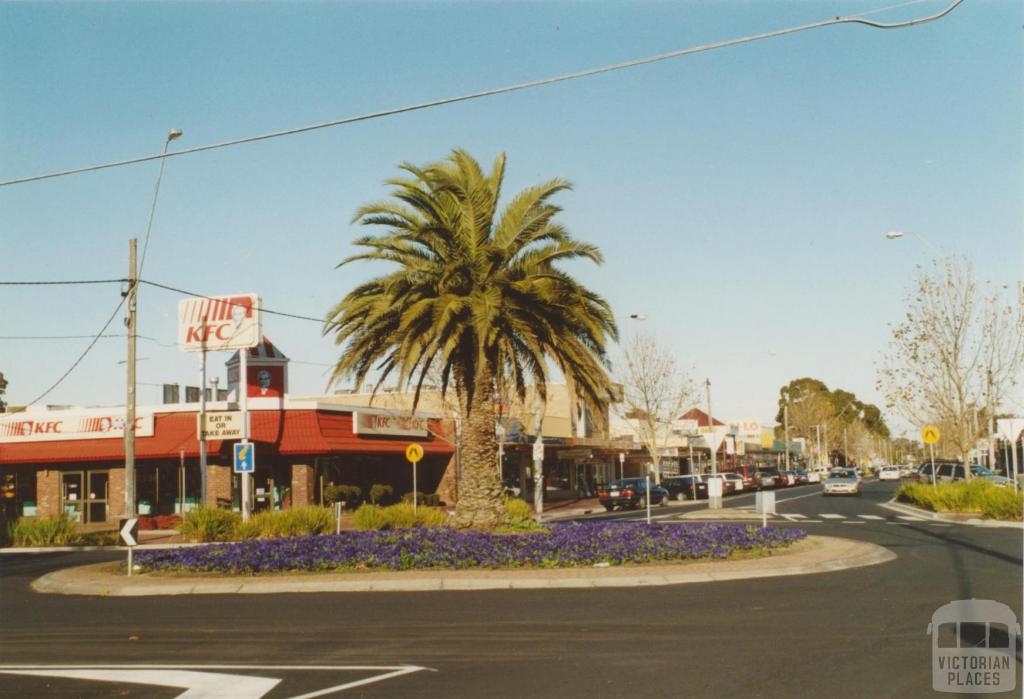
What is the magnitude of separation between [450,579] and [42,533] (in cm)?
1834

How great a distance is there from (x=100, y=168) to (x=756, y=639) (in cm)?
1177

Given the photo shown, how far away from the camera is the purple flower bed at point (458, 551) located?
17.2 meters

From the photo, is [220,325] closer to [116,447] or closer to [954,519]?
[116,447]

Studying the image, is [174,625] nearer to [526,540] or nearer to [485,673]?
[485,673]

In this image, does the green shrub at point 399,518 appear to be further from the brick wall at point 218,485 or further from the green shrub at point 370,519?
the brick wall at point 218,485

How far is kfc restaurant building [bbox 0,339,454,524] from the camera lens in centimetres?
3644

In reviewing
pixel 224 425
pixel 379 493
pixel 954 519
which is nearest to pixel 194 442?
pixel 224 425

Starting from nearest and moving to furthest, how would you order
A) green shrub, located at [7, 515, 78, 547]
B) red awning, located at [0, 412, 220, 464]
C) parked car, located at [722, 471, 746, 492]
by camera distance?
green shrub, located at [7, 515, 78, 547], red awning, located at [0, 412, 220, 464], parked car, located at [722, 471, 746, 492]

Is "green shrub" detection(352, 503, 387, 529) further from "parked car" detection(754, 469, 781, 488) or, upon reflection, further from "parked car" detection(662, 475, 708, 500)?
"parked car" detection(754, 469, 781, 488)

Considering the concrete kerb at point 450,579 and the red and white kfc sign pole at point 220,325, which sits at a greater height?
the red and white kfc sign pole at point 220,325

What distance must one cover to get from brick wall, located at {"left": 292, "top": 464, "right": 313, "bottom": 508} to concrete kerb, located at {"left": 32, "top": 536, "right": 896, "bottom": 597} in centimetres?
1842

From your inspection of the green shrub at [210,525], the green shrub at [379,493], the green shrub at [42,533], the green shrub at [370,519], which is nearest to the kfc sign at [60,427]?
the green shrub at [42,533]
